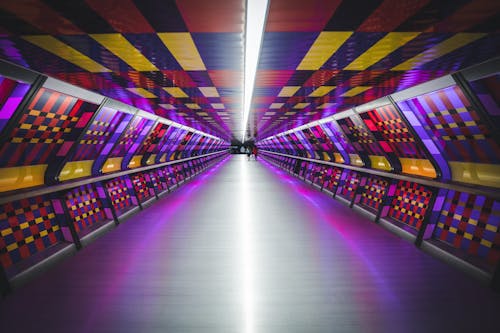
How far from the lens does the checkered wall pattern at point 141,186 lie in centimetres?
713

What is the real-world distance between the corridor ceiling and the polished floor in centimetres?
273

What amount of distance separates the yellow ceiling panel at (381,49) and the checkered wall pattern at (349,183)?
4.54 meters

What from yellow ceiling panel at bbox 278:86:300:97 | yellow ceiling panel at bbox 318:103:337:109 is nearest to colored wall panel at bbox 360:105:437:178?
yellow ceiling panel at bbox 318:103:337:109

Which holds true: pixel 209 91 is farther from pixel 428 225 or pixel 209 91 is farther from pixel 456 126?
pixel 428 225

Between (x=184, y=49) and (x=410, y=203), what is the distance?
5106mm

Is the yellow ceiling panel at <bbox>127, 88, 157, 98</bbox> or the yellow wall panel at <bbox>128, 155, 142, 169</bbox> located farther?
the yellow wall panel at <bbox>128, 155, 142, 169</bbox>

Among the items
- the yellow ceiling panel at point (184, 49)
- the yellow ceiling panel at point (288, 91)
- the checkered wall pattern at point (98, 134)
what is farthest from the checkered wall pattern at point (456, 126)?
the checkered wall pattern at point (98, 134)

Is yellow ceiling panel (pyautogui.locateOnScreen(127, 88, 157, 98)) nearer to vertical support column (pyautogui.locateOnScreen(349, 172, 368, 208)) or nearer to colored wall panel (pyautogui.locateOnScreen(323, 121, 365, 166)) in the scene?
colored wall panel (pyautogui.locateOnScreen(323, 121, 365, 166))

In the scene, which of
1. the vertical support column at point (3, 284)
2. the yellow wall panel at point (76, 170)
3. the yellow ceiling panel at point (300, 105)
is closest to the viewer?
the vertical support column at point (3, 284)

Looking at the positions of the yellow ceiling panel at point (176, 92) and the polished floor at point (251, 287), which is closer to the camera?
the polished floor at point (251, 287)

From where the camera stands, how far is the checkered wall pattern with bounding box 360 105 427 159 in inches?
183

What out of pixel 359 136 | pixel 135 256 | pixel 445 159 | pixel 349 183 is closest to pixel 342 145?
pixel 349 183

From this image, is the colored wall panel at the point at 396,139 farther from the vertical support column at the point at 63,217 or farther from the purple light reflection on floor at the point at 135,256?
the vertical support column at the point at 63,217

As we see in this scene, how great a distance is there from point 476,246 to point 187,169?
466 inches
